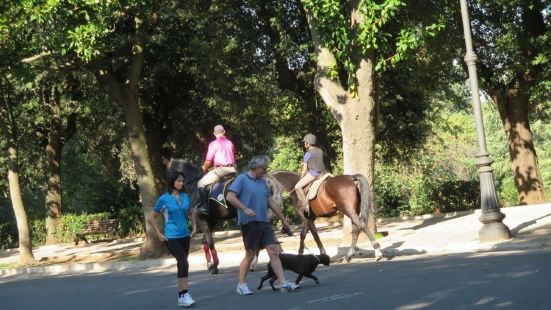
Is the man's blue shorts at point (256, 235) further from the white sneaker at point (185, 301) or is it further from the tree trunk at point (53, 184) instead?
the tree trunk at point (53, 184)

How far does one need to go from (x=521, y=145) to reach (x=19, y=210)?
63.7 ft

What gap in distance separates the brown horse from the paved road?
0.66m

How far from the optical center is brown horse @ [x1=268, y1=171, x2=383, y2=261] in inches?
645

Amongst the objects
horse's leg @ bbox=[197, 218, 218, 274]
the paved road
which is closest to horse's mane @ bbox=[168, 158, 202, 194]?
horse's leg @ bbox=[197, 218, 218, 274]

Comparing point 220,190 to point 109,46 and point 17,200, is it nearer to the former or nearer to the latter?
point 109,46

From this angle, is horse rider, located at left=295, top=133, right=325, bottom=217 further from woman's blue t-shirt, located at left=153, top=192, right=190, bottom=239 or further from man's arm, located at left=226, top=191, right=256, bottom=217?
woman's blue t-shirt, located at left=153, top=192, right=190, bottom=239

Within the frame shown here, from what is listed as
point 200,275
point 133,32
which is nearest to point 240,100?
point 133,32

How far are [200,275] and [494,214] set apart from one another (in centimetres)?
628

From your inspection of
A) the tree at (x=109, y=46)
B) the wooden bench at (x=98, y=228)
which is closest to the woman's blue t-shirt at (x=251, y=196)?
the tree at (x=109, y=46)

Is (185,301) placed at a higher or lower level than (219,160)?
lower

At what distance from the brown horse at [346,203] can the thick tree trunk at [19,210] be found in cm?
1088

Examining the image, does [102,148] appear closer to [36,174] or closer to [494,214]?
[36,174]

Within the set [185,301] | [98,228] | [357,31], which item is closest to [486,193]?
[357,31]

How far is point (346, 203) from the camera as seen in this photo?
55.8 feet
